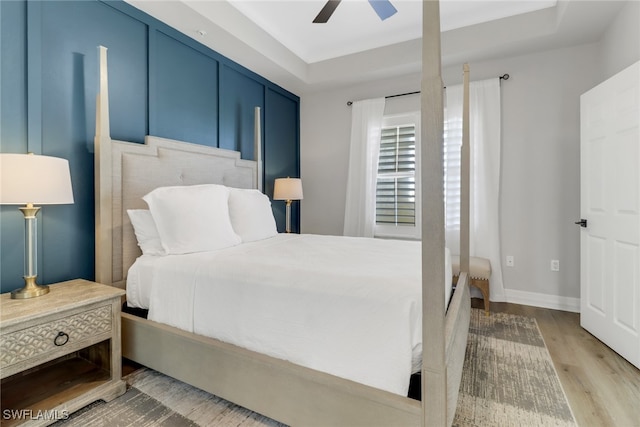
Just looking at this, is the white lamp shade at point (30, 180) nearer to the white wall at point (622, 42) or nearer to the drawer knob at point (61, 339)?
the drawer knob at point (61, 339)

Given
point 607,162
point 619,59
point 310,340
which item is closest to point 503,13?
point 619,59

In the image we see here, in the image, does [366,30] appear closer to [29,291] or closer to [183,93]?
[183,93]

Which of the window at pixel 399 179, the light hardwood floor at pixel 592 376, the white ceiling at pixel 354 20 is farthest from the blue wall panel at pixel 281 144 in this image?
the light hardwood floor at pixel 592 376

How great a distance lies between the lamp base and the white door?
11.7ft

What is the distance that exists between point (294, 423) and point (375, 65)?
357 cm

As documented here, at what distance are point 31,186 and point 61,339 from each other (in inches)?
29.9

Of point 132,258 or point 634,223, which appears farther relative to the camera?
point 132,258

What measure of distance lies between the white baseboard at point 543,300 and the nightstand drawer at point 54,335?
11.9 ft

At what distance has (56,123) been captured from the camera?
1.95m

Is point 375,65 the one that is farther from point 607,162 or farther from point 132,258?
point 132,258

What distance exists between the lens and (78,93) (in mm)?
2066

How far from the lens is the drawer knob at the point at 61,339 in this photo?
1.46 m

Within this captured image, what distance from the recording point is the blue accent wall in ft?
5.84

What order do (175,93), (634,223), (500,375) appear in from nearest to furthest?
(500,375), (634,223), (175,93)
